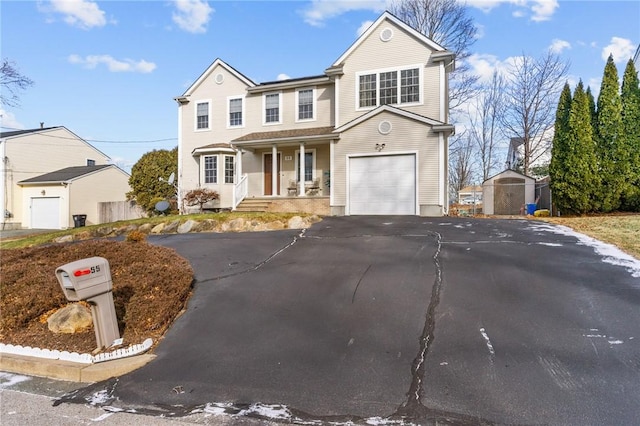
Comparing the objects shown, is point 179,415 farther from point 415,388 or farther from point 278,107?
point 278,107

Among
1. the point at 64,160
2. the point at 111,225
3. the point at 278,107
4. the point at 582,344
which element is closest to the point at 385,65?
the point at 278,107

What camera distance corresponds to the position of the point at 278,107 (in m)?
19.1

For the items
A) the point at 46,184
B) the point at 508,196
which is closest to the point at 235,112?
the point at 508,196

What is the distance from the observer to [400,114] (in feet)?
49.8

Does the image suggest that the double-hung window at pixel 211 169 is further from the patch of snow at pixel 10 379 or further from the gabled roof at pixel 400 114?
the patch of snow at pixel 10 379

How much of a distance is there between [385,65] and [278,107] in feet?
18.5

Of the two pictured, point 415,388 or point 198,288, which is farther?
point 198,288

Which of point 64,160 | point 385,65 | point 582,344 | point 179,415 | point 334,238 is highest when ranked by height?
point 385,65

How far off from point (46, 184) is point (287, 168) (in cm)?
1831

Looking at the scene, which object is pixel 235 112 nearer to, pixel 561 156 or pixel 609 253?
pixel 561 156

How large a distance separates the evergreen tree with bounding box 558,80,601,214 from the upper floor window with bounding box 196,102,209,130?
54.6ft

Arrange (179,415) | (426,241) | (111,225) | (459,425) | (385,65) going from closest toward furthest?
(459,425)
(179,415)
(426,241)
(111,225)
(385,65)

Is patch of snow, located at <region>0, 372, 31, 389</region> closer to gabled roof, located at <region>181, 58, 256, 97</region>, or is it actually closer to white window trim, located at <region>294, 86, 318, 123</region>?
white window trim, located at <region>294, 86, 318, 123</region>

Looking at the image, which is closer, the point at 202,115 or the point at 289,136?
the point at 289,136
